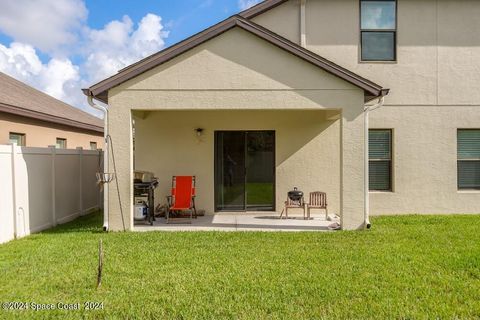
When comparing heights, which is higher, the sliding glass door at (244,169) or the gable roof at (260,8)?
the gable roof at (260,8)

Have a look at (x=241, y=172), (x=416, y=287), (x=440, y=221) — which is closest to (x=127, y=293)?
(x=416, y=287)

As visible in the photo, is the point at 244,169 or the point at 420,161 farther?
the point at 244,169

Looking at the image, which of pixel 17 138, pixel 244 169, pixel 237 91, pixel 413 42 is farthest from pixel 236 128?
pixel 17 138

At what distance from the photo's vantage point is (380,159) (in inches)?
434

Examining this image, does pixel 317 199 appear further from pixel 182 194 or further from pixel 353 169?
pixel 182 194

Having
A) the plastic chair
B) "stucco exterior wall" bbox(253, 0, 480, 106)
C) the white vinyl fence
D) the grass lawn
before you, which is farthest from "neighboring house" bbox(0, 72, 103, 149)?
the plastic chair

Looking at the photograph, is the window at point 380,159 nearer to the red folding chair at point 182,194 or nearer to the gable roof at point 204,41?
the gable roof at point 204,41

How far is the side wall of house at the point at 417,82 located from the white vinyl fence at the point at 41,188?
23.5 feet

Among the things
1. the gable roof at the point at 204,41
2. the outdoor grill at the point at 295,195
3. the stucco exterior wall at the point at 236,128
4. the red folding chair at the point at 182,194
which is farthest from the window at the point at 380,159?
the red folding chair at the point at 182,194

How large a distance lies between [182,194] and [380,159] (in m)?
5.95

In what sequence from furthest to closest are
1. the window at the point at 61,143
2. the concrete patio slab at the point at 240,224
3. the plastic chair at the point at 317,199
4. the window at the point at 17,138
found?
the window at the point at 61,143 → the window at the point at 17,138 → the plastic chair at the point at 317,199 → the concrete patio slab at the point at 240,224

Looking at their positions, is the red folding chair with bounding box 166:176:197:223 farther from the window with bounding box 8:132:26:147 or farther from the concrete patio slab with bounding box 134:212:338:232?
the window with bounding box 8:132:26:147

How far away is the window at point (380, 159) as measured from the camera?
11.0 m

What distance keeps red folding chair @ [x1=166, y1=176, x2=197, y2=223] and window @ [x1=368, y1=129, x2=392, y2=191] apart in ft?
17.5
